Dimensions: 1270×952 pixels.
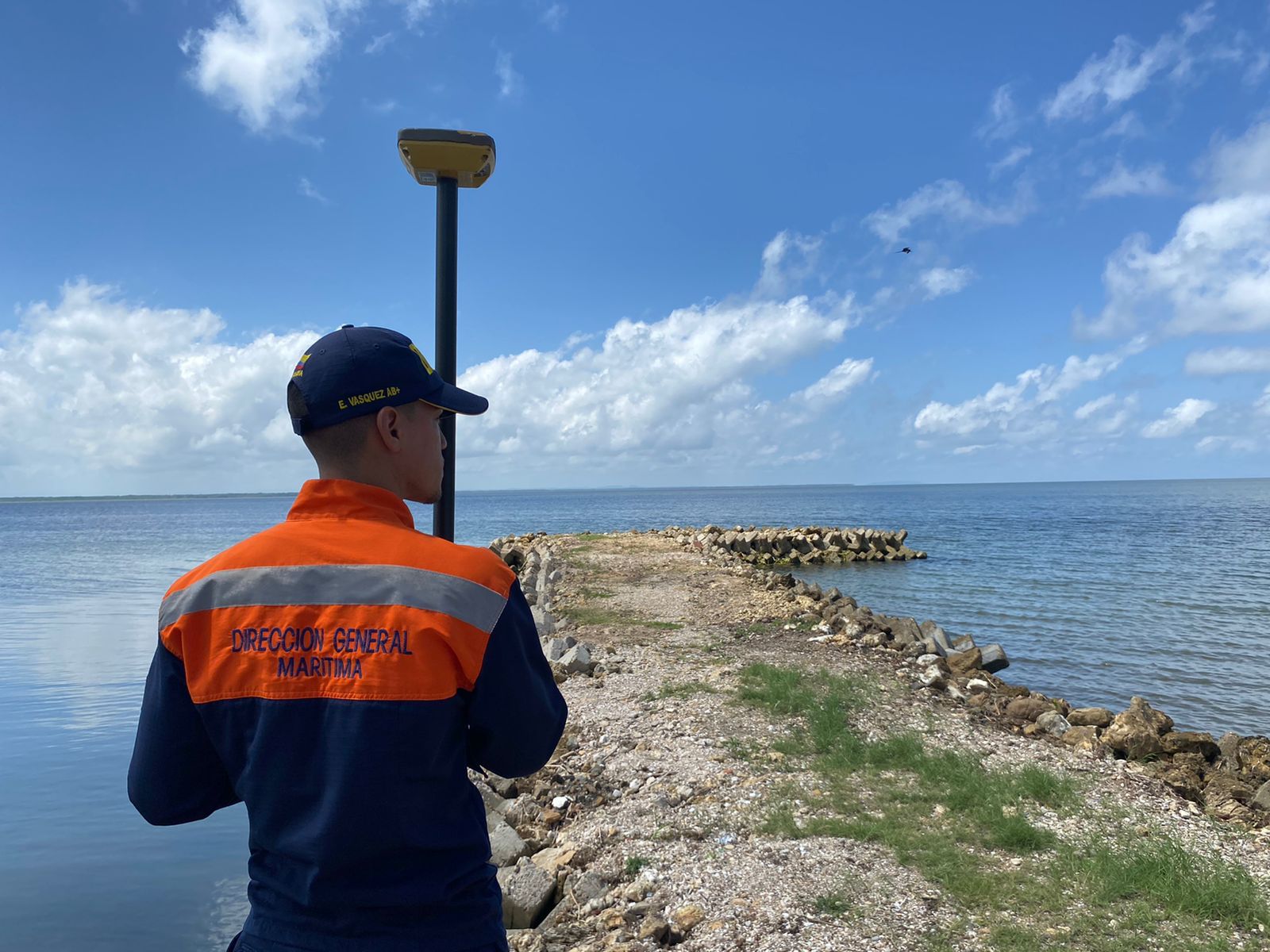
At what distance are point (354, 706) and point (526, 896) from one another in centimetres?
360

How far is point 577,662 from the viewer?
9727 mm

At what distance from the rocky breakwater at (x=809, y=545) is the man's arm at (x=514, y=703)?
3114 centimetres

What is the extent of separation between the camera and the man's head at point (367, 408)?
191cm

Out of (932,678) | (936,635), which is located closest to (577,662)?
(932,678)

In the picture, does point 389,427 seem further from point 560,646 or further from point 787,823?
point 560,646

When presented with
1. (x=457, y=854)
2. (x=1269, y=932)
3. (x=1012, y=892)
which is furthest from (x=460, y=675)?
(x=1269, y=932)

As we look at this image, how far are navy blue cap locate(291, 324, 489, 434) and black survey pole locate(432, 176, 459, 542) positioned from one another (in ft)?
4.49

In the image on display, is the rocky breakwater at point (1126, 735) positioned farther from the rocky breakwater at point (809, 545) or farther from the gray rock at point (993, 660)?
the rocky breakwater at point (809, 545)

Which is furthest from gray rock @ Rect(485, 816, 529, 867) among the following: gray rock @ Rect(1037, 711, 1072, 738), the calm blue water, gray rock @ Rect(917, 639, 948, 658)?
gray rock @ Rect(917, 639, 948, 658)

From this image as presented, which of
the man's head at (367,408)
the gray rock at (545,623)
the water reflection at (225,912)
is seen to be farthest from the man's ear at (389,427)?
the gray rock at (545,623)

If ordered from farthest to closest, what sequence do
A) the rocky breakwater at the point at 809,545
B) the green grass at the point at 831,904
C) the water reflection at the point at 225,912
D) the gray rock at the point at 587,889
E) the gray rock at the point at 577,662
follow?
the rocky breakwater at the point at 809,545
the gray rock at the point at 577,662
the water reflection at the point at 225,912
the gray rock at the point at 587,889
the green grass at the point at 831,904

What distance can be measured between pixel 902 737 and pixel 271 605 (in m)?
6.12

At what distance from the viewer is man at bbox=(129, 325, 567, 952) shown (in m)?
1.70

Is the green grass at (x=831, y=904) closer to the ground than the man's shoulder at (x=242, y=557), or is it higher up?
closer to the ground
